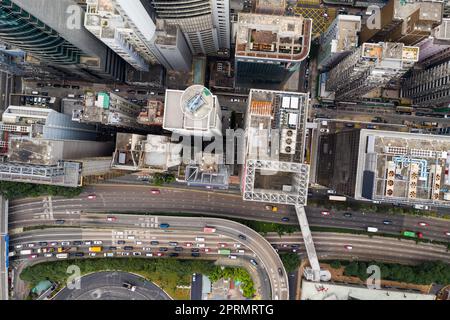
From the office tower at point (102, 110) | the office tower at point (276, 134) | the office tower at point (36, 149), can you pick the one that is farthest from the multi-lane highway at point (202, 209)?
the office tower at point (276, 134)

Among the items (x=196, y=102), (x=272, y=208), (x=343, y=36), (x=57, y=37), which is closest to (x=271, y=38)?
(x=343, y=36)

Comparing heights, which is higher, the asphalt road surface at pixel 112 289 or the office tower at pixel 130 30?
the office tower at pixel 130 30

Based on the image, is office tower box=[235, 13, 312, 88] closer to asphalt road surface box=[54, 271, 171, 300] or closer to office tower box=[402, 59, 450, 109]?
office tower box=[402, 59, 450, 109]

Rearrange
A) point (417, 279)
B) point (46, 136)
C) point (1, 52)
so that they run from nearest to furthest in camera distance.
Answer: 1. point (46, 136)
2. point (1, 52)
3. point (417, 279)

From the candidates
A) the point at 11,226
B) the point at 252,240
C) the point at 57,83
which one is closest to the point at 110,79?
the point at 57,83

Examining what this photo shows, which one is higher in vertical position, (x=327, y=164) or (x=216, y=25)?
(x=216, y=25)

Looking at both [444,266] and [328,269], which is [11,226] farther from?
[444,266]

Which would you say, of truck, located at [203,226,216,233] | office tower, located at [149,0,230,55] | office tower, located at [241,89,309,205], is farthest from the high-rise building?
truck, located at [203,226,216,233]

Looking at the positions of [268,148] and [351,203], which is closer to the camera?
[268,148]

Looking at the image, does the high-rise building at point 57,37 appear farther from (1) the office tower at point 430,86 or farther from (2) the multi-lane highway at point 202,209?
(1) the office tower at point 430,86
